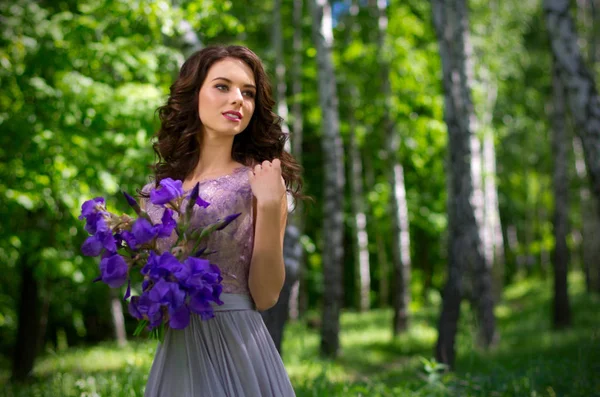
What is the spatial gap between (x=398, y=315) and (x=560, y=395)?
8003 millimetres

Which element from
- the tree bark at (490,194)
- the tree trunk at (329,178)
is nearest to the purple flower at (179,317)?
the tree trunk at (329,178)

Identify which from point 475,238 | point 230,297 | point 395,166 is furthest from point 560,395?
point 395,166

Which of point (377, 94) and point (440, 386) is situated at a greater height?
point (377, 94)

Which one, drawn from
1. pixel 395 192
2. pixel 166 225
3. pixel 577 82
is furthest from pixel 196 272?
pixel 395 192

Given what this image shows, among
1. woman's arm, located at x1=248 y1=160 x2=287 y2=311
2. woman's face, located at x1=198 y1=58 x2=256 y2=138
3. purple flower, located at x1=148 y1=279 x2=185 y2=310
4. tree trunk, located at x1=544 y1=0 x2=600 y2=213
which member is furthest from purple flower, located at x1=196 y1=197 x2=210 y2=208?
tree trunk, located at x1=544 y1=0 x2=600 y2=213

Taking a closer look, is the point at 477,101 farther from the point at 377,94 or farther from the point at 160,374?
the point at 160,374

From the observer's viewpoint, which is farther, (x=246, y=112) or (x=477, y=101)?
(x=477, y=101)

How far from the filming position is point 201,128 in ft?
8.87

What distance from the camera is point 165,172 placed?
106 inches

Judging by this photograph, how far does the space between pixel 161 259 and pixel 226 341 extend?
1.58 ft

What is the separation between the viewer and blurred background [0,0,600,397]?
17.9 ft

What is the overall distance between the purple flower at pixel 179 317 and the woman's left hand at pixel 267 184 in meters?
0.49

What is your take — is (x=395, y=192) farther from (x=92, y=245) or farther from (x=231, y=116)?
(x=92, y=245)

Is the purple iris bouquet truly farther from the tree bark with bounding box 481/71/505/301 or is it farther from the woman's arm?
the tree bark with bounding box 481/71/505/301
